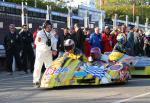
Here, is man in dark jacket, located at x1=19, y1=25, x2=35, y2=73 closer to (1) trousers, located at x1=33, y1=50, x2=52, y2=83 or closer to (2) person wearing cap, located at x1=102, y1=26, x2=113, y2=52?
(2) person wearing cap, located at x1=102, y1=26, x2=113, y2=52

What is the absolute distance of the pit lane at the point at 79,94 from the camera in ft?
34.9

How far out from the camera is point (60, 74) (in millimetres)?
12453

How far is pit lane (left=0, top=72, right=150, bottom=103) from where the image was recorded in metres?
10.6

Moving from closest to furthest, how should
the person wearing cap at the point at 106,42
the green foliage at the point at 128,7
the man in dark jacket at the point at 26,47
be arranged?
the man in dark jacket at the point at 26,47, the person wearing cap at the point at 106,42, the green foliage at the point at 128,7

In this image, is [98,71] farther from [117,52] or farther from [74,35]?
[74,35]

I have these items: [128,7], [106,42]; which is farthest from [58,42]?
[128,7]

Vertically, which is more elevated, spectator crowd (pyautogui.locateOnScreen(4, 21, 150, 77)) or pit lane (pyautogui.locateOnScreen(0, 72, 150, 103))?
spectator crowd (pyautogui.locateOnScreen(4, 21, 150, 77))

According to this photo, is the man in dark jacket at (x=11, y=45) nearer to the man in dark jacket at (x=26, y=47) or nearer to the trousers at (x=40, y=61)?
the man in dark jacket at (x=26, y=47)

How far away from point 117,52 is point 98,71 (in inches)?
131

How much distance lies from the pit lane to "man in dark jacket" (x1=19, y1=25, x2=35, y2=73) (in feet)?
15.3

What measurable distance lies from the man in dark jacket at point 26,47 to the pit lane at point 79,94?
4674 mm

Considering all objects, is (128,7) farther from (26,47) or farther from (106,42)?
(26,47)

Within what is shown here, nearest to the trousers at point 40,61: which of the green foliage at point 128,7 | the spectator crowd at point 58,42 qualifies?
the spectator crowd at point 58,42

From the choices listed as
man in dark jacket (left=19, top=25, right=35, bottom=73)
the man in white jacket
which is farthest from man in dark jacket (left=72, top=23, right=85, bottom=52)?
the man in white jacket
